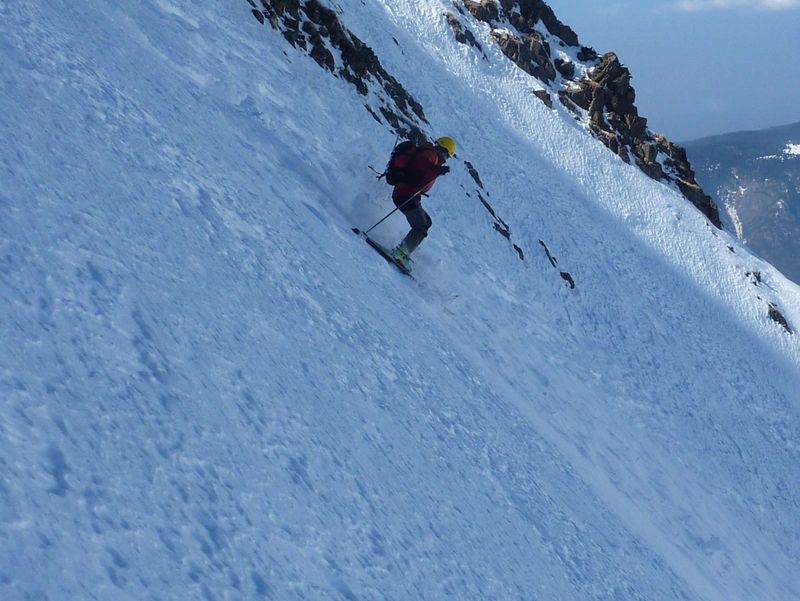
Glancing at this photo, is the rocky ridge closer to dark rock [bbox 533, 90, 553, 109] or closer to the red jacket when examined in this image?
dark rock [bbox 533, 90, 553, 109]

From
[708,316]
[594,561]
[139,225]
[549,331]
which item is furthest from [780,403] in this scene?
[139,225]

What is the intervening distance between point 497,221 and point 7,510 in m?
19.2

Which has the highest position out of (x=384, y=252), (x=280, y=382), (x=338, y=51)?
(x=338, y=51)

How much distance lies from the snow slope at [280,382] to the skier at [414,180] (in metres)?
0.76

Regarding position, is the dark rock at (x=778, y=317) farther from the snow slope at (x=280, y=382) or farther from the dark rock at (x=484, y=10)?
the dark rock at (x=484, y=10)

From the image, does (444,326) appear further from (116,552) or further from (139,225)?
(116,552)

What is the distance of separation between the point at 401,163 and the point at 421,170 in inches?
14.3

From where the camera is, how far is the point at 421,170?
12.8 meters

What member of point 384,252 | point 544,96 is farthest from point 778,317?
point 384,252

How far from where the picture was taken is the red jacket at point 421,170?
12.7 meters

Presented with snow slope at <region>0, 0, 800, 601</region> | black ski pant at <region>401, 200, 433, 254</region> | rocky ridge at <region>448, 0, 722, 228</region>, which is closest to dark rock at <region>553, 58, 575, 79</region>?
rocky ridge at <region>448, 0, 722, 228</region>

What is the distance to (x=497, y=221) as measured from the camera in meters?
21.6

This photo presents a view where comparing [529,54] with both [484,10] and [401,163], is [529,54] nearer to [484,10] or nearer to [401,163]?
[484,10]

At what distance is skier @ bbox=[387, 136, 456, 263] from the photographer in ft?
41.7
